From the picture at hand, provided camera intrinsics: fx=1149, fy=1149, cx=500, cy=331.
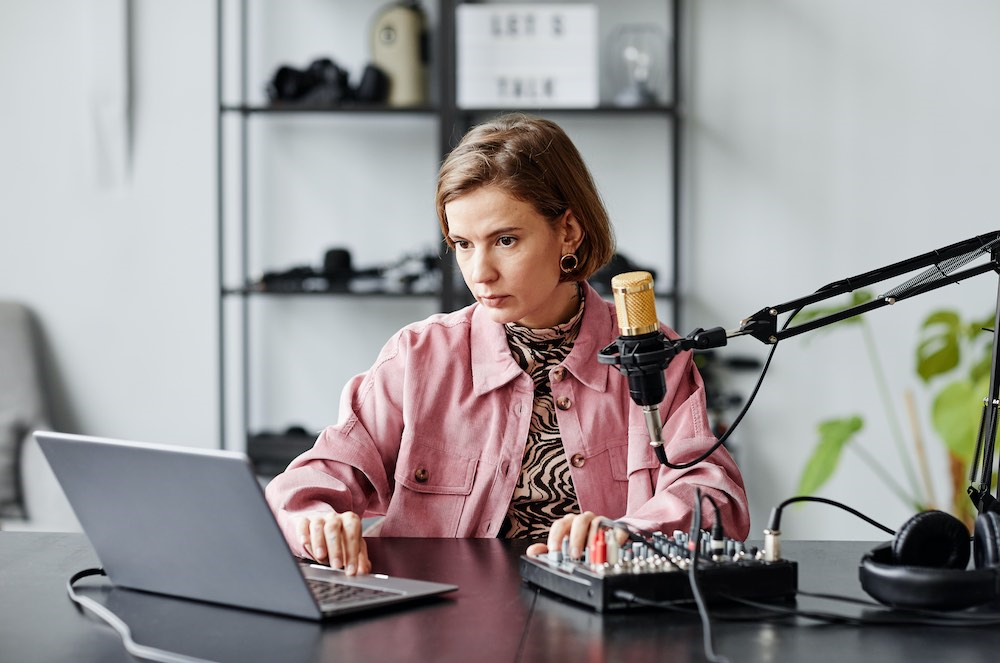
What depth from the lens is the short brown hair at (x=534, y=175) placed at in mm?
1564

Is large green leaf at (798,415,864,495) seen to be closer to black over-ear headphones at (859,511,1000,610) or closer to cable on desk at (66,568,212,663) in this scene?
black over-ear headphones at (859,511,1000,610)

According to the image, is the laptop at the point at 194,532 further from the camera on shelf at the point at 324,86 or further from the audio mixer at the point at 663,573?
the camera on shelf at the point at 324,86

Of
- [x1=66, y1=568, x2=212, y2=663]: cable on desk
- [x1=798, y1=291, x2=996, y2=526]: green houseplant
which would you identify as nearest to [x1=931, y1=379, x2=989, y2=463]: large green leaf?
[x1=798, y1=291, x2=996, y2=526]: green houseplant

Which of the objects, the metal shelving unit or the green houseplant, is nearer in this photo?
the green houseplant

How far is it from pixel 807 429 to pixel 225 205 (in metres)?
1.85

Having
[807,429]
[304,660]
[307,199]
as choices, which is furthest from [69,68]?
[304,660]

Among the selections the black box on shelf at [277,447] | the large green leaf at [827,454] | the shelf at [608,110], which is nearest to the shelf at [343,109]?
the shelf at [608,110]

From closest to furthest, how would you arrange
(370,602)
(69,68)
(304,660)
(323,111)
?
(304,660) < (370,602) < (323,111) < (69,68)

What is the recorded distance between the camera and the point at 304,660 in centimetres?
95

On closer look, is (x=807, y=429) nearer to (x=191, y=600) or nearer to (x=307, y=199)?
(x=307, y=199)

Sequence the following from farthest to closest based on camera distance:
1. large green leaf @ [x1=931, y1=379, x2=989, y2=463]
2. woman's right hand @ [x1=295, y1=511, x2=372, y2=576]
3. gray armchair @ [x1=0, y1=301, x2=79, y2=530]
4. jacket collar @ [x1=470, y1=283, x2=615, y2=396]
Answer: gray armchair @ [x1=0, y1=301, x2=79, y2=530], large green leaf @ [x1=931, y1=379, x2=989, y2=463], jacket collar @ [x1=470, y1=283, x2=615, y2=396], woman's right hand @ [x1=295, y1=511, x2=372, y2=576]

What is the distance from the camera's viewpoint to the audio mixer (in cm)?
108

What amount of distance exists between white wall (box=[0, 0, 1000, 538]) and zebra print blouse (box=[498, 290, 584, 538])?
176 centimetres

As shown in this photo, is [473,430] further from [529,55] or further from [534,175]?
[529,55]
